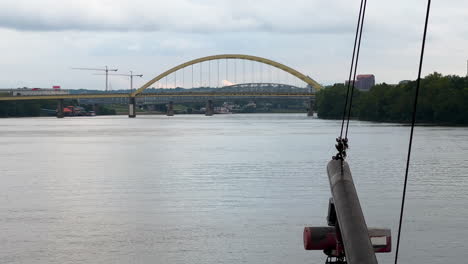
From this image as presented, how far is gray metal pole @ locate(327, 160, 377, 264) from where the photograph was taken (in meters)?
9.84

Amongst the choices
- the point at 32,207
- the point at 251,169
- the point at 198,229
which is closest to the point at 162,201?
the point at 32,207

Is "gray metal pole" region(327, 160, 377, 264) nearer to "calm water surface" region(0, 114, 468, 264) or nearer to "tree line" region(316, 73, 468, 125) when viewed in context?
"calm water surface" region(0, 114, 468, 264)

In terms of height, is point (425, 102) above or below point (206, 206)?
below

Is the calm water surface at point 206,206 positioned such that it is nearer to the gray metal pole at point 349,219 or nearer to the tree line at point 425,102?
the gray metal pole at point 349,219

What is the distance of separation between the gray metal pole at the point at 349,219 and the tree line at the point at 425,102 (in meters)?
124

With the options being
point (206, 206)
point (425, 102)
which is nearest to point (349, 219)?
point (206, 206)

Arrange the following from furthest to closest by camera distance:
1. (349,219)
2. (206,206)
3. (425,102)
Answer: (425,102), (206,206), (349,219)

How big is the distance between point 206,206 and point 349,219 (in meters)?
23.9

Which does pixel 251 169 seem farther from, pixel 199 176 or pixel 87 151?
pixel 87 151

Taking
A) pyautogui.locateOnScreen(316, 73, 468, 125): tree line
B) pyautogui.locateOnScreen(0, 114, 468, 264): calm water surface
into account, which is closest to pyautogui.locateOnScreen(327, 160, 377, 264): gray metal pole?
pyautogui.locateOnScreen(0, 114, 468, 264): calm water surface

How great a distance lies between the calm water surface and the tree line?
69.3 metres

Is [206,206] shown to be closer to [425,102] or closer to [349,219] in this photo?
[349,219]

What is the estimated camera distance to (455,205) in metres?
33.6

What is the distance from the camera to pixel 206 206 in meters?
34.0
